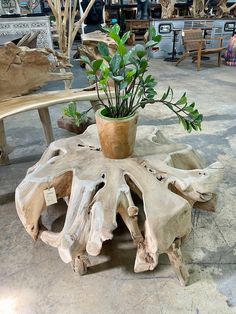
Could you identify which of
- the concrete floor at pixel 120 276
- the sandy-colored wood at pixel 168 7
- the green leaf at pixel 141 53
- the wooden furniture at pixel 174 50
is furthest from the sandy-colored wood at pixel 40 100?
the sandy-colored wood at pixel 168 7

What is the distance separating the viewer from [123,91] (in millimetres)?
1480

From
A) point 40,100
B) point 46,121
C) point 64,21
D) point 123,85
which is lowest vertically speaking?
point 46,121

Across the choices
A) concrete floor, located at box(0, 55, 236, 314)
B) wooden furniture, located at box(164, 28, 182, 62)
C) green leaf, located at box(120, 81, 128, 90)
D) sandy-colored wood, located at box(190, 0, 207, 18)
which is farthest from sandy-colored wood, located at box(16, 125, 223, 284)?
sandy-colored wood, located at box(190, 0, 207, 18)

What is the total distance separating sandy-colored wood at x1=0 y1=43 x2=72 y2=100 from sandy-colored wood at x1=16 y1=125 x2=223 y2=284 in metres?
1.12

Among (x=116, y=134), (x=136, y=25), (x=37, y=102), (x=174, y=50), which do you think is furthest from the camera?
(x=136, y=25)

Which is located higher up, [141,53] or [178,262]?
[141,53]

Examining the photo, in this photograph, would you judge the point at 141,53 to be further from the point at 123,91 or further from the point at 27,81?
the point at 27,81

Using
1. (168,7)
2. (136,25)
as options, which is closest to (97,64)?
(168,7)

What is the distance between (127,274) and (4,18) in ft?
20.3

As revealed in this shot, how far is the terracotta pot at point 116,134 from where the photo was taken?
4.64ft

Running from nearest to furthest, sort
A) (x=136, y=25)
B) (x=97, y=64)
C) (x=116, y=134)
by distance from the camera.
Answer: (x=97, y=64), (x=116, y=134), (x=136, y=25)

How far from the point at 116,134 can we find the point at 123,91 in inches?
10.0

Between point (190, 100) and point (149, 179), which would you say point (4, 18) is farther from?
point (149, 179)

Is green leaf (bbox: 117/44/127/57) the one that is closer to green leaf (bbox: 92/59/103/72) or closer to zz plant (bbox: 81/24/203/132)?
zz plant (bbox: 81/24/203/132)
